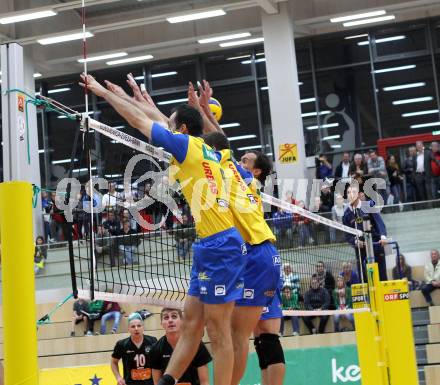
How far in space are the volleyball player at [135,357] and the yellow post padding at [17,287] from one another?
5.05m

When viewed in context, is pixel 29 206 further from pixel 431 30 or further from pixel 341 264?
pixel 431 30

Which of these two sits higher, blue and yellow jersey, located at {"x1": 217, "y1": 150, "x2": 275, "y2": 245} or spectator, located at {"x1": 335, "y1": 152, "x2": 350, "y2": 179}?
spectator, located at {"x1": 335, "y1": 152, "x2": 350, "y2": 179}

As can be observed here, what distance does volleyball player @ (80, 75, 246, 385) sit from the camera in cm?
490

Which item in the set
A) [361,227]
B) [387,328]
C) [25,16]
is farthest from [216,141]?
[25,16]

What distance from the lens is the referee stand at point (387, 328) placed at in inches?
359

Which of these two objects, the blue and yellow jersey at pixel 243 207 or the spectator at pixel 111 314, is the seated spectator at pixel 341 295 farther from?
the blue and yellow jersey at pixel 243 207

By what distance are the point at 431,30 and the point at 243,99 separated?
612 centimetres

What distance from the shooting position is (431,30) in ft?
76.3

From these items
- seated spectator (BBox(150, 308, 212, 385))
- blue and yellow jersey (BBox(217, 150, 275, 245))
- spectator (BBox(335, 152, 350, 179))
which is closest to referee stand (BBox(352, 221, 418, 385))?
seated spectator (BBox(150, 308, 212, 385))

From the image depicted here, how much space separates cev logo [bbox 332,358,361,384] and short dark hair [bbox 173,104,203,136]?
23.3 ft

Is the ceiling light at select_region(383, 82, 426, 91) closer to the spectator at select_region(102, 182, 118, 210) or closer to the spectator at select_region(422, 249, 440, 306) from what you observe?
the spectator at select_region(422, 249, 440, 306)

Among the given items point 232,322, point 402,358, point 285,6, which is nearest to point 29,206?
point 232,322

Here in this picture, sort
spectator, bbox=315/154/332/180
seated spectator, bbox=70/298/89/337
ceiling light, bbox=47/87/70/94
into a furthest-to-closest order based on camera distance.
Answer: ceiling light, bbox=47/87/70/94
spectator, bbox=315/154/332/180
seated spectator, bbox=70/298/89/337

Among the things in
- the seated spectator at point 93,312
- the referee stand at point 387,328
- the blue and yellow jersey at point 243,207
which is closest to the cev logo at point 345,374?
the referee stand at point 387,328
